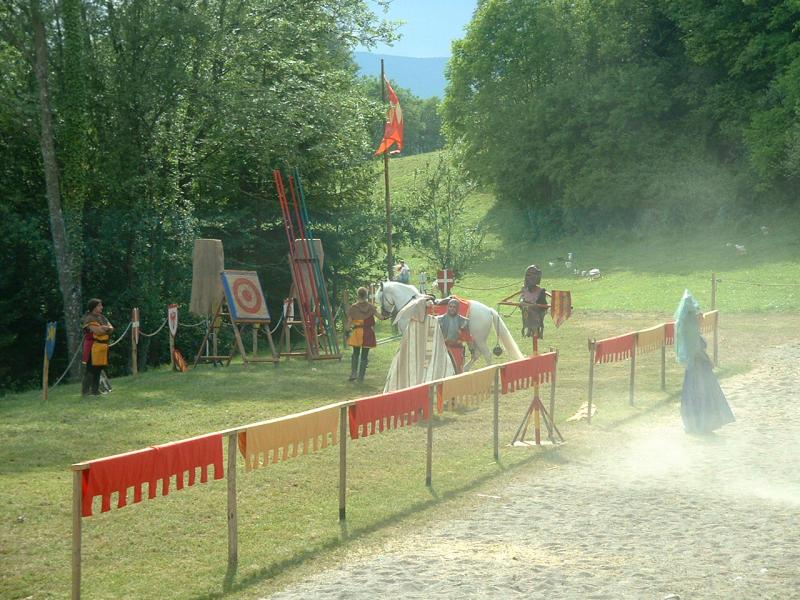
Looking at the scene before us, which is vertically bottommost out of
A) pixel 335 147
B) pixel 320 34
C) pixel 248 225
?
pixel 248 225

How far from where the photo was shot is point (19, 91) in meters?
26.0

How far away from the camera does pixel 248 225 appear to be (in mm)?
32375

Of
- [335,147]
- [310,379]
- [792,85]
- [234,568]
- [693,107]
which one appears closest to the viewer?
[234,568]

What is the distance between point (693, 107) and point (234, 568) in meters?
52.7

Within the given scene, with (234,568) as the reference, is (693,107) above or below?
above

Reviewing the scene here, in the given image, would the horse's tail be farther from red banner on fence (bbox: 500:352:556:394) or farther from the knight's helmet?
red banner on fence (bbox: 500:352:556:394)

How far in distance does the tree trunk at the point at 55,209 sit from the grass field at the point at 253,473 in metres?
4.49

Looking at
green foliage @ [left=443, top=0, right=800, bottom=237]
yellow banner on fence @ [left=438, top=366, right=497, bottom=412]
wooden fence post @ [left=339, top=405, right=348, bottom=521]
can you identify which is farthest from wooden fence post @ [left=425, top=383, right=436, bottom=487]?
green foliage @ [left=443, top=0, right=800, bottom=237]

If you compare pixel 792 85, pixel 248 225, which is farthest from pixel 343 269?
pixel 792 85

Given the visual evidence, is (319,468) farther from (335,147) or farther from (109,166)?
(335,147)

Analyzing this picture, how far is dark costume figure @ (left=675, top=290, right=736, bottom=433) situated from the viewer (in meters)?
14.4

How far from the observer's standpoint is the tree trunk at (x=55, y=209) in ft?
79.3

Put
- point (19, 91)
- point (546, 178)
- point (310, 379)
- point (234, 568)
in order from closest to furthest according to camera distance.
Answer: point (234, 568) → point (310, 379) → point (19, 91) → point (546, 178)

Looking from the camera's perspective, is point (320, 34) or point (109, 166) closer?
point (109, 166)
